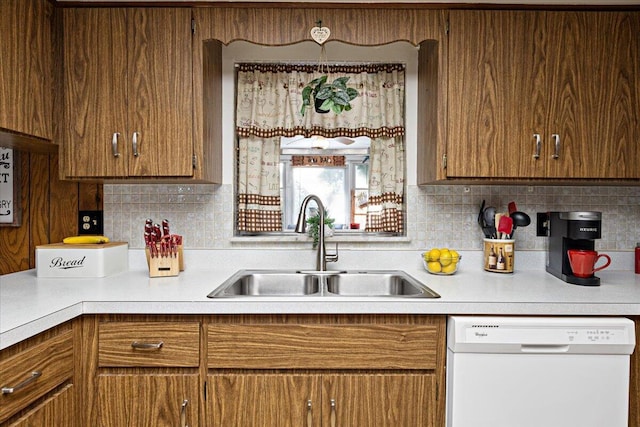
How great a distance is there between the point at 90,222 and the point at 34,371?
1090 mm

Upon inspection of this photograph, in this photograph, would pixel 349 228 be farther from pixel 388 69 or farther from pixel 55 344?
pixel 55 344

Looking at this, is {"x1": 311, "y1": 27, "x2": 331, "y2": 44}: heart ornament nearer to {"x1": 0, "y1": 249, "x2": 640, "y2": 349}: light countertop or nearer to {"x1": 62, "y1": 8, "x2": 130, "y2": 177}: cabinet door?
{"x1": 62, "y1": 8, "x2": 130, "y2": 177}: cabinet door

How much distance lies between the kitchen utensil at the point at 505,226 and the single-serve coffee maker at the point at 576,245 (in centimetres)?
20

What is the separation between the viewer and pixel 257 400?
4.81 feet

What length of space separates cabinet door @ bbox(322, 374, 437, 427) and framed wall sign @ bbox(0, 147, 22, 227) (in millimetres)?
1574

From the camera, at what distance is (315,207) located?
2.30 metres

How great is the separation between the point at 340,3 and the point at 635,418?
1924 millimetres

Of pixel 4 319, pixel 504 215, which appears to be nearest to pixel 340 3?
pixel 504 215

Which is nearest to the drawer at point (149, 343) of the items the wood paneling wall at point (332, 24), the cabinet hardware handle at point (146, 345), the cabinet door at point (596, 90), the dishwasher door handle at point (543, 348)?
the cabinet hardware handle at point (146, 345)

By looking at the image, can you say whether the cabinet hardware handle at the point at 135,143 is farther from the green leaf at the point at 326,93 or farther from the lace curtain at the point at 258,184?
the green leaf at the point at 326,93

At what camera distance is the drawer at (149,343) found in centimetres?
145

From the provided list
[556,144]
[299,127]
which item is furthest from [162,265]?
[556,144]

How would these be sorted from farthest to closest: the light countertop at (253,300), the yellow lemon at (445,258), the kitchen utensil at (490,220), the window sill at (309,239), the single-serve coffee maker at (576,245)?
the window sill at (309,239) → the kitchen utensil at (490,220) → the yellow lemon at (445,258) → the single-serve coffee maker at (576,245) → the light countertop at (253,300)

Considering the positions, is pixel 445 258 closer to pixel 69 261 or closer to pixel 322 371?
pixel 322 371
